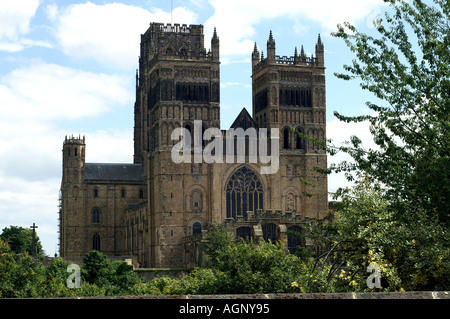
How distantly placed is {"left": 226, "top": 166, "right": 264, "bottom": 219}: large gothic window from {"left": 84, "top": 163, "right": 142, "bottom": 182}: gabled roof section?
2118 cm

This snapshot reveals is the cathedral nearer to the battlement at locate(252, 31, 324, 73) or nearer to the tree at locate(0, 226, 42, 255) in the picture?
the battlement at locate(252, 31, 324, 73)

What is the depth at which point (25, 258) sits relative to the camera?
140ft

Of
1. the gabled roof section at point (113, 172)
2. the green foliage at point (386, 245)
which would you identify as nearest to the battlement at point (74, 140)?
the gabled roof section at point (113, 172)

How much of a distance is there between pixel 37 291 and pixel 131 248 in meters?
56.0

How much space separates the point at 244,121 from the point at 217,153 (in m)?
5.65

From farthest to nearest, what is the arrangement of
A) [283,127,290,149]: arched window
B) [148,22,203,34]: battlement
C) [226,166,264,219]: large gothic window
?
[148,22,203,34]: battlement < [283,127,290,149]: arched window < [226,166,264,219]: large gothic window

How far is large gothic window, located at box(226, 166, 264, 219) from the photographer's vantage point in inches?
3454

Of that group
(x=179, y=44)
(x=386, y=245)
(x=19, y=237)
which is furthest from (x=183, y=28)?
(x=386, y=245)

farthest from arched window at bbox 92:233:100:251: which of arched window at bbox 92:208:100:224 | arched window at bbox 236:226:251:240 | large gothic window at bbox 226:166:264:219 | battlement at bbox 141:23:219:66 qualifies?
arched window at bbox 236:226:251:240

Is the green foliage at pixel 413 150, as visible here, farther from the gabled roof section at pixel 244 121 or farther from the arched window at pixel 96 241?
the arched window at pixel 96 241

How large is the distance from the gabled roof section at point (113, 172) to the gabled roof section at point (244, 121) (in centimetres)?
2126

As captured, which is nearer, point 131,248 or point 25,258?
point 25,258
